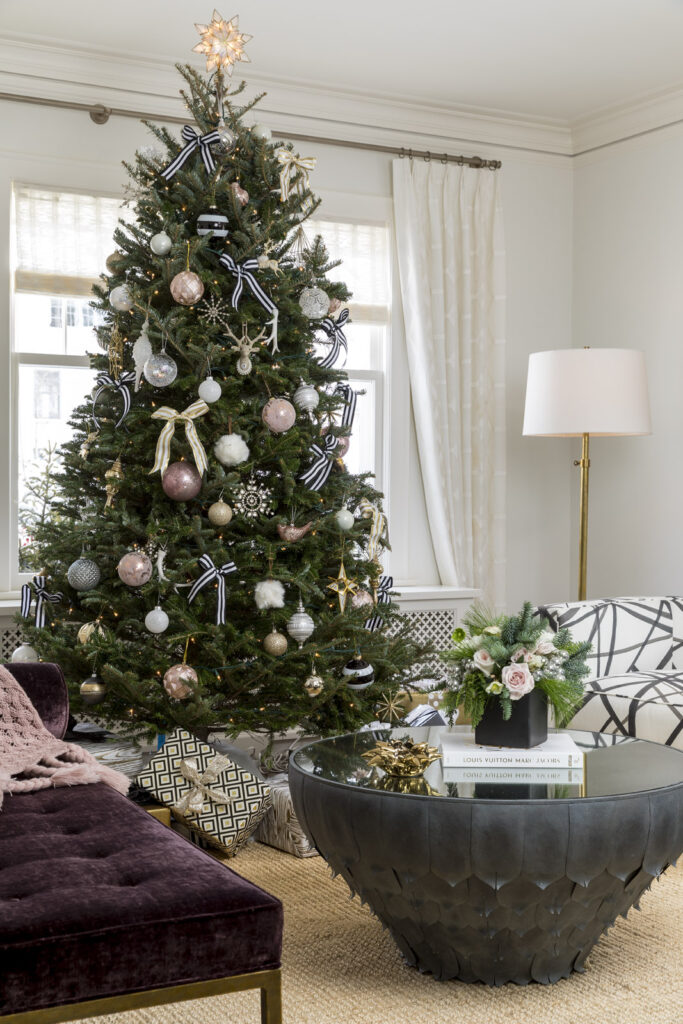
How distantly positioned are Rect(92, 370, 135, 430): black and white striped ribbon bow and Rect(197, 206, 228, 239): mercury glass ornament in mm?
500

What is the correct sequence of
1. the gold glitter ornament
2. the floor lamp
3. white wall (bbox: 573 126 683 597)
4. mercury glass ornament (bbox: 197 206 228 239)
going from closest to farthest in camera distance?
the gold glitter ornament < mercury glass ornament (bbox: 197 206 228 239) < the floor lamp < white wall (bbox: 573 126 683 597)

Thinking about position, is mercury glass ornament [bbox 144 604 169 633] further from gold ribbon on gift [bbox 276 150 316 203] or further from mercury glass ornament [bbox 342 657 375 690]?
gold ribbon on gift [bbox 276 150 316 203]

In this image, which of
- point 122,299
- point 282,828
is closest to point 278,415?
point 122,299

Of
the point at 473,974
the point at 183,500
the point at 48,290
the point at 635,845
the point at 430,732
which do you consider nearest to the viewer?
the point at 635,845

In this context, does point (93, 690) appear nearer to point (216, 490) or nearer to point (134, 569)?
point (134, 569)

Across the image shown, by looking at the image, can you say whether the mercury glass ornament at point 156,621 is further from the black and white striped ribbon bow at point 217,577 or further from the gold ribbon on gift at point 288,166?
the gold ribbon on gift at point 288,166

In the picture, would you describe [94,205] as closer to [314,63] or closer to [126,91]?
[126,91]

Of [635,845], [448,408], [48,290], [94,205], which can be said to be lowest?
[635,845]

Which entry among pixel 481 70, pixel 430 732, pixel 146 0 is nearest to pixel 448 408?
pixel 481 70

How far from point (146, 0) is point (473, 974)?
330cm

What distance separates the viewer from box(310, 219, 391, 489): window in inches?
192

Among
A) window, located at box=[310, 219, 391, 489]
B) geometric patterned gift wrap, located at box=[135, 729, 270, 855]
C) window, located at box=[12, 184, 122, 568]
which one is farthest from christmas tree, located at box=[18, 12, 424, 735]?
window, located at box=[310, 219, 391, 489]

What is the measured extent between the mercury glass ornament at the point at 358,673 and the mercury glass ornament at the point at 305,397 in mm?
814

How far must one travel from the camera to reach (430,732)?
8.97ft
